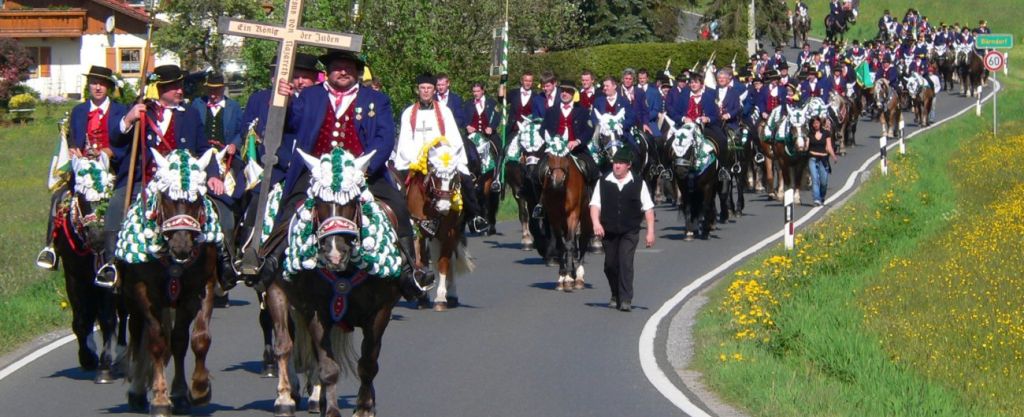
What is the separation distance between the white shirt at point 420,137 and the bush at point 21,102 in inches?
1612

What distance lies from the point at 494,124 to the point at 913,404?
577 inches

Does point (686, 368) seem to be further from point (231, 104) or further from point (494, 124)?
point (494, 124)

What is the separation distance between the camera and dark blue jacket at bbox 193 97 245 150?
16.8 metres

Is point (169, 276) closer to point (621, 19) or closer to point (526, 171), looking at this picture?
point (526, 171)

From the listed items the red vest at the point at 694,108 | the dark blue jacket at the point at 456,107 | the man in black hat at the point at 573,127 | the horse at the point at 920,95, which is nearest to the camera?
the man in black hat at the point at 573,127

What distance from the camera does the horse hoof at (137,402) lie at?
1184 cm

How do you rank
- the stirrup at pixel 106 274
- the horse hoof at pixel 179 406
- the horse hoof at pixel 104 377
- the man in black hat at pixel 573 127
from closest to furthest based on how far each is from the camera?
1. the horse hoof at pixel 179 406
2. the stirrup at pixel 106 274
3. the horse hoof at pixel 104 377
4. the man in black hat at pixel 573 127

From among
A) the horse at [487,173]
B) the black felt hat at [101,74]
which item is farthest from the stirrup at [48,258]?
the horse at [487,173]

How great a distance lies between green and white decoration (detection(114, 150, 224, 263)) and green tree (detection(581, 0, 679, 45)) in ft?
163

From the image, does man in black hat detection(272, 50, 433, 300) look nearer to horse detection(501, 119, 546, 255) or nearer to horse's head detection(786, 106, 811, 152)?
horse detection(501, 119, 546, 255)

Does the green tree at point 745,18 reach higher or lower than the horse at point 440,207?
higher

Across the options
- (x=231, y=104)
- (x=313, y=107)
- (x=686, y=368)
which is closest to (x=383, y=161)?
(x=313, y=107)

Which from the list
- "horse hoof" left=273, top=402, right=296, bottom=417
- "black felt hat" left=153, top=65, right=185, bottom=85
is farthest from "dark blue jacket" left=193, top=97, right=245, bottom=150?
"horse hoof" left=273, top=402, right=296, bottom=417

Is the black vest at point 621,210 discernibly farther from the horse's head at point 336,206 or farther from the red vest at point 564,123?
the horse's head at point 336,206
